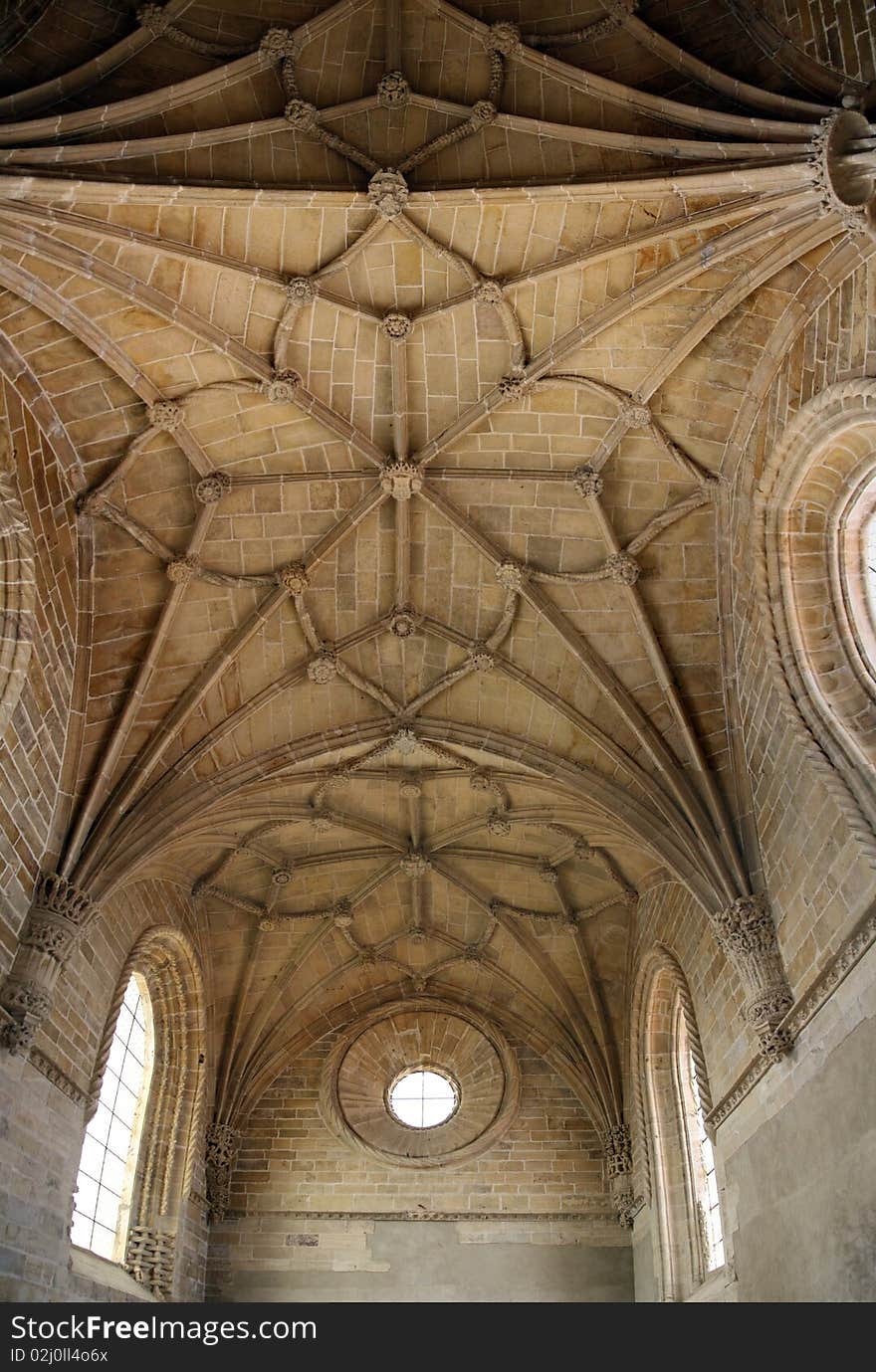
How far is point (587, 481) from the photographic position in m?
12.8

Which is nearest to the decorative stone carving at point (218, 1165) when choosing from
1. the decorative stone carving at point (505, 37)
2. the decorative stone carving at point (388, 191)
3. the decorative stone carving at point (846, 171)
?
the decorative stone carving at point (388, 191)

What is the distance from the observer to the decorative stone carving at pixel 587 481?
12.8 metres

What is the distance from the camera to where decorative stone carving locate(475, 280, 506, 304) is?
38.3 ft

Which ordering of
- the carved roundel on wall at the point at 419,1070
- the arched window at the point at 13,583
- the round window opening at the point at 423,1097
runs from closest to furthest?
1. the arched window at the point at 13,583
2. the carved roundel on wall at the point at 419,1070
3. the round window opening at the point at 423,1097

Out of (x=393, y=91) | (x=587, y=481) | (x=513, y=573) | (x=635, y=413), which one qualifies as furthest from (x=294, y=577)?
(x=393, y=91)

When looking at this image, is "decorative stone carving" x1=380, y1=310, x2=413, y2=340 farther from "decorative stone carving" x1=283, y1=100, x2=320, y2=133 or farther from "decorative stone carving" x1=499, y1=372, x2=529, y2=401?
"decorative stone carving" x1=283, y1=100, x2=320, y2=133

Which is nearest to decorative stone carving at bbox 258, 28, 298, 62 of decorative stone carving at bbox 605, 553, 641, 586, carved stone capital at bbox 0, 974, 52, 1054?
decorative stone carving at bbox 605, 553, 641, 586

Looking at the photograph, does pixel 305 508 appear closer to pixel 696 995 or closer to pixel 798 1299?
pixel 696 995

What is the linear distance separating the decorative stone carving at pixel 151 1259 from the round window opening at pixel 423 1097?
411 cm

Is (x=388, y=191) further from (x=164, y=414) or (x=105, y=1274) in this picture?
(x=105, y=1274)

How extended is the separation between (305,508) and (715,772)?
5468mm

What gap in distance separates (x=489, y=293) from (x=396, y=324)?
1.02 meters

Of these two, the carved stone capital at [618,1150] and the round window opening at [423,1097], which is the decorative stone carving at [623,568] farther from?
the round window opening at [423,1097]
